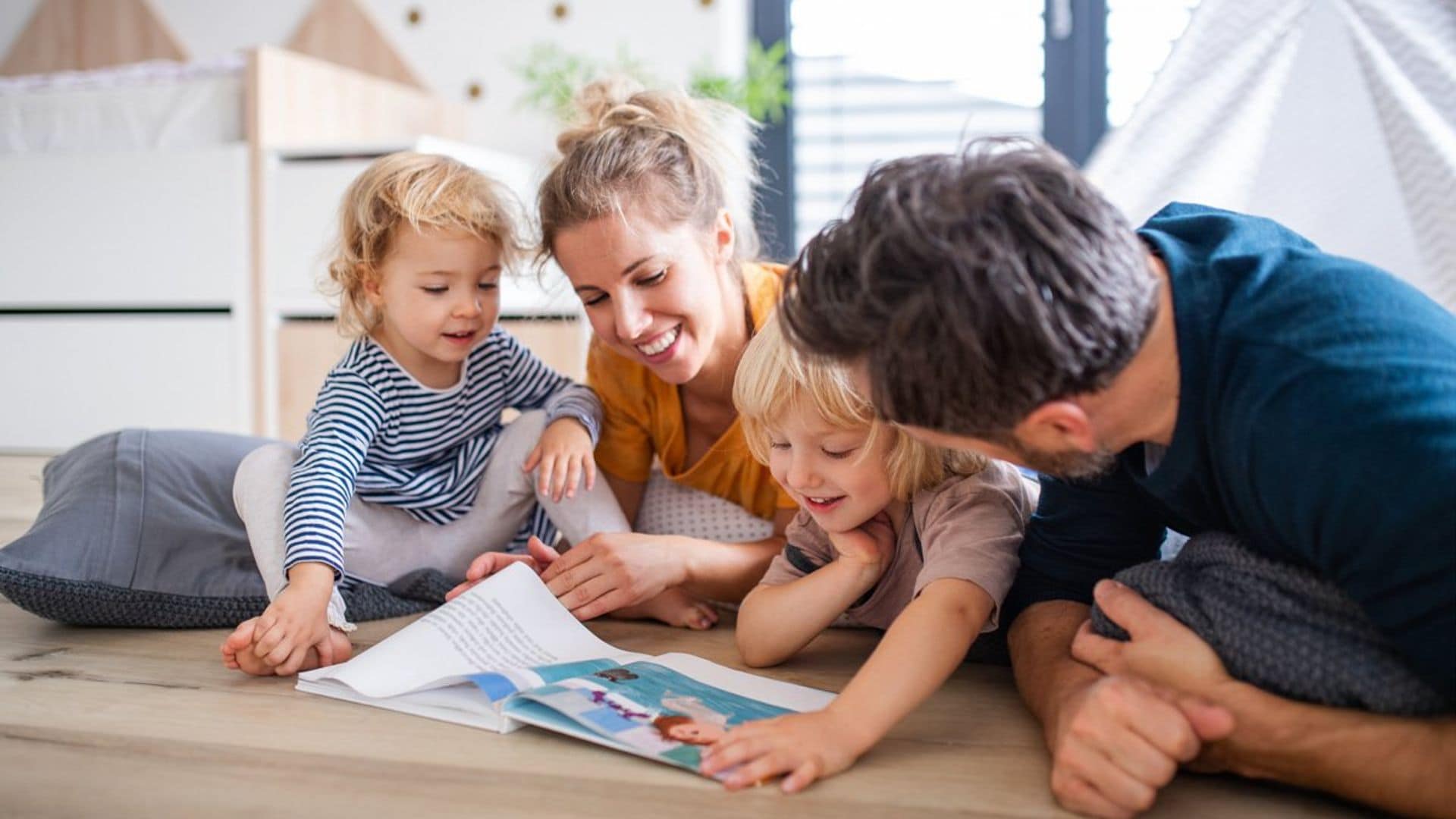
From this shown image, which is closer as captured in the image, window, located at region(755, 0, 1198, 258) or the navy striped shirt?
the navy striped shirt

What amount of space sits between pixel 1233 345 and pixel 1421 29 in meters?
1.30

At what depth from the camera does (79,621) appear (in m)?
1.24

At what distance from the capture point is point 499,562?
127cm

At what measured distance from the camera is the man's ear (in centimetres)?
71

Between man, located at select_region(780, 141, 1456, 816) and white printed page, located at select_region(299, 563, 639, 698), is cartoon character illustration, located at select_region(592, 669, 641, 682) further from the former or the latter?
man, located at select_region(780, 141, 1456, 816)

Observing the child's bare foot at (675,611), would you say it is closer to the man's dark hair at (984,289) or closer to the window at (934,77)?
the man's dark hair at (984,289)

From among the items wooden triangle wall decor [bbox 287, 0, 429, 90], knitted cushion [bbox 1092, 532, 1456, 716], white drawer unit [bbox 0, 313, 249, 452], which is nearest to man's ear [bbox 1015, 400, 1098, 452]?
knitted cushion [bbox 1092, 532, 1456, 716]

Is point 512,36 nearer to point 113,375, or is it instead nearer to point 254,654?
point 113,375

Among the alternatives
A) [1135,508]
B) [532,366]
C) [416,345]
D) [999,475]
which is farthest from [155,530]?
[1135,508]

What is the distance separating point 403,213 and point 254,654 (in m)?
0.52

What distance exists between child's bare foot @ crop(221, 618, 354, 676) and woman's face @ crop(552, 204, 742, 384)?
1.35 feet

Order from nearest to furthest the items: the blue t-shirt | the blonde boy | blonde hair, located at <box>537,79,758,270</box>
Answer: the blue t-shirt < the blonde boy < blonde hair, located at <box>537,79,758,270</box>

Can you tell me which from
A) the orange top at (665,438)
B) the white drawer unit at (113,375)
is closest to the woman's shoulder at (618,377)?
the orange top at (665,438)

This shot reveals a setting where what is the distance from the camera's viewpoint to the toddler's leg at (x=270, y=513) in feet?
3.85
